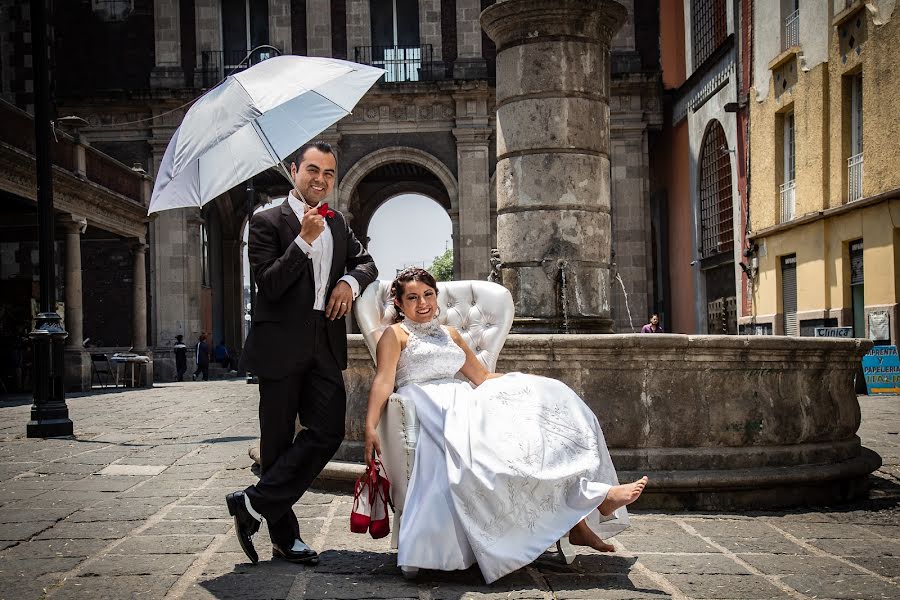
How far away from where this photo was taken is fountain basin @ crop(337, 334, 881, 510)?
5719 mm

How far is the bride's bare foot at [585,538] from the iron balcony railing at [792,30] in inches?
626

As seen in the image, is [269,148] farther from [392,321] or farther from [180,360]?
[180,360]

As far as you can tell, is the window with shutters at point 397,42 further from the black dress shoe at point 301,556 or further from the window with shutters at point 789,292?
the black dress shoe at point 301,556

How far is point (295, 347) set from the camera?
4.27m

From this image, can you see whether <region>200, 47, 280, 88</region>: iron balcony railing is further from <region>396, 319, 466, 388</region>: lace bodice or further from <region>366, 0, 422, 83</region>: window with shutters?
<region>396, 319, 466, 388</region>: lace bodice

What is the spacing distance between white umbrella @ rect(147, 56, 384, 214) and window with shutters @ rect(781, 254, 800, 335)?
615 inches

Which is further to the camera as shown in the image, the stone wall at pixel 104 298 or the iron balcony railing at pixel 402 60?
the stone wall at pixel 104 298

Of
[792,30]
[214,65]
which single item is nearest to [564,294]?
[792,30]

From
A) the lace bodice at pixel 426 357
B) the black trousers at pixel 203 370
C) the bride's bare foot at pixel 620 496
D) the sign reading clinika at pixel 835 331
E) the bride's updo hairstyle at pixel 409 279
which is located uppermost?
the bride's updo hairstyle at pixel 409 279

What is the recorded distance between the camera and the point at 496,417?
4.20m

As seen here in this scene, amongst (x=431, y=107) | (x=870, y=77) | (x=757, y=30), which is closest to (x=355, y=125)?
Answer: (x=431, y=107)

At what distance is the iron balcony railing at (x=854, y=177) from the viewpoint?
16.0 metres

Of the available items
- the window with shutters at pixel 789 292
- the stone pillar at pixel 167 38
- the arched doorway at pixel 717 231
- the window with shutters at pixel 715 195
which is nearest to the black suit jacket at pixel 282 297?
the window with shutters at pixel 789 292

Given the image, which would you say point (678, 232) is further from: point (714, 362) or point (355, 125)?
point (714, 362)
